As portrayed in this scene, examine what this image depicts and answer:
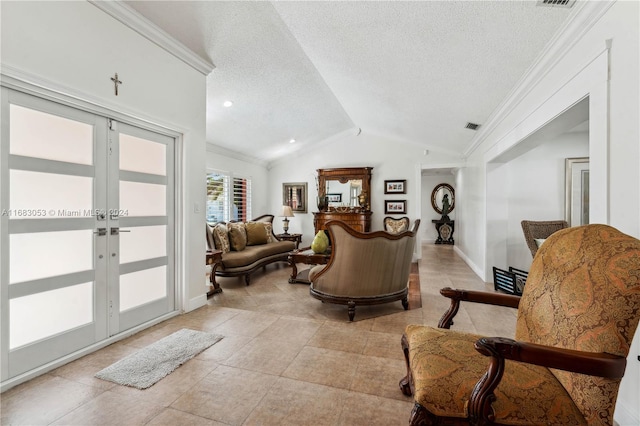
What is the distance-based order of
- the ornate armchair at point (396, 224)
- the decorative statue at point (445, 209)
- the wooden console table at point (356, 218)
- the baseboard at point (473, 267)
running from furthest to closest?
the decorative statue at point (445, 209) < the wooden console table at point (356, 218) < the ornate armchair at point (396, 224) < the baseboard at point (473, 267)

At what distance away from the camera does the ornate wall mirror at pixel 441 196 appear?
9391 millimetres

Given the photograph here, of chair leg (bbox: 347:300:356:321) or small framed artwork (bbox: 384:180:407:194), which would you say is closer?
chair leg (bbox: 347:300:356:321)

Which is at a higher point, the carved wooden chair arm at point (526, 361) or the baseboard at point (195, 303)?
the carved wooden chair arm at point (526, 361)

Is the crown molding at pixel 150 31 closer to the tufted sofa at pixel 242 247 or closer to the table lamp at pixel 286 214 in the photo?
the tufted sofa at pixel 242 247

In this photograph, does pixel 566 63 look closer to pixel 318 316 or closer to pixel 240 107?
pixel 318 316

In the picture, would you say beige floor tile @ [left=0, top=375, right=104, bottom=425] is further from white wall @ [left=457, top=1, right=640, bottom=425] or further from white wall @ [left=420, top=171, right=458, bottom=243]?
white wall @ [left=420, top=171, right=458, bottom=243]

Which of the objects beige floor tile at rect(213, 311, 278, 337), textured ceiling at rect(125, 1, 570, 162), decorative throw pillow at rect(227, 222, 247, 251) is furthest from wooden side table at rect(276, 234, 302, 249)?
beige floor tile at rect(213, 311, 278, 337)

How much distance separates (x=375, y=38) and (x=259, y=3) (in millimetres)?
1155

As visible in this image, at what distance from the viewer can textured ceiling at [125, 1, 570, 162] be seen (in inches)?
91.0

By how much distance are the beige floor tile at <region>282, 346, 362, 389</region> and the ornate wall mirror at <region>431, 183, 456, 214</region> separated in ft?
27.1

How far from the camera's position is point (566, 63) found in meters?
2.13

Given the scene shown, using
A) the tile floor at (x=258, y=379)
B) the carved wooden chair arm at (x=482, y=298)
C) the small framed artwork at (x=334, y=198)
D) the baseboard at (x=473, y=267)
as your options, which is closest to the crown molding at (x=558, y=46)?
the carved wooden chair arm at (x=482, y=298)

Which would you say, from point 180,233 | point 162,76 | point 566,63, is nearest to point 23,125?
point 162,76

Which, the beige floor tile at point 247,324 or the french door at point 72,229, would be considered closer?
the french door at point 72,229
